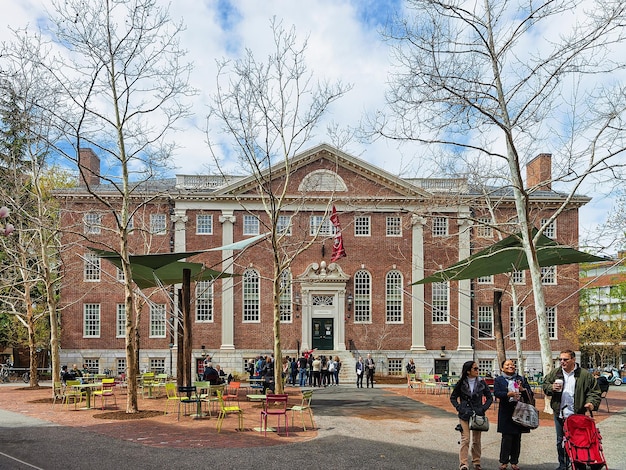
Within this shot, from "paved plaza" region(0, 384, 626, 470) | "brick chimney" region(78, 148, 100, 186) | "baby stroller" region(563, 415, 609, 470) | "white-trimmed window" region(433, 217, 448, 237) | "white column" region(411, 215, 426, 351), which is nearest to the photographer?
"baby stroller" region(563, 415, 609, 470)

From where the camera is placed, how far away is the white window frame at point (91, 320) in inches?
1417

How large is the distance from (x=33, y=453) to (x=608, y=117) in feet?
42.7

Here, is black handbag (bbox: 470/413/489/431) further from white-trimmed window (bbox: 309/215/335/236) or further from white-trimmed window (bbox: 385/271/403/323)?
white-trimmed window (bbox: 385/271/403/323)

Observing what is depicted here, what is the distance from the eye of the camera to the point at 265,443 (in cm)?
1201

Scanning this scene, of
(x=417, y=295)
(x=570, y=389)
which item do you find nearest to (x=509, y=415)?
(x=570, y=389)

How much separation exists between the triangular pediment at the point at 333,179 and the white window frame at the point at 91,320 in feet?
31.6

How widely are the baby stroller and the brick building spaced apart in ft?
89.5

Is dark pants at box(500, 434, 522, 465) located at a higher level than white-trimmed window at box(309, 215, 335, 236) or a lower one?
lower

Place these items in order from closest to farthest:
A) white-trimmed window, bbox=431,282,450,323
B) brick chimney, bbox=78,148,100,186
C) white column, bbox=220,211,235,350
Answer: white column, bbox=220,211,235,350 → white-trimmed window, bbox=431,282,450,323 → brick chimney, bbox=78,148,100,186

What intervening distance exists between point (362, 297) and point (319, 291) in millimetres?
2516

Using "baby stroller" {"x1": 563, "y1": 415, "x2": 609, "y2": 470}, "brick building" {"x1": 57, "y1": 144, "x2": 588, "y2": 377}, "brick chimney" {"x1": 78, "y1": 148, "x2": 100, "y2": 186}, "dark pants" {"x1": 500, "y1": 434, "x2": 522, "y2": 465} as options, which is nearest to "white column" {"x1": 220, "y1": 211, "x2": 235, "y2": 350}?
"brick building" {"x1": 57, "y1": 144, "x2": 588, "y2": 377}

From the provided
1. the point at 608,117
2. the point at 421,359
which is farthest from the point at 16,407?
the point at 421,359

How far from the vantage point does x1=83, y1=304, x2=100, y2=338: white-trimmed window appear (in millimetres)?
36000

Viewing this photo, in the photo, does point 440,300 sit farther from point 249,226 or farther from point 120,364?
point 120,364
